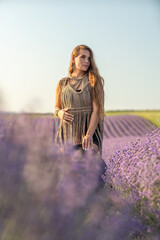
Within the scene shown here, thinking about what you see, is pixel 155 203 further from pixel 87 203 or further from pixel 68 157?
pixel 68 157

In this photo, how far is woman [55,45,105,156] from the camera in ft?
10.2

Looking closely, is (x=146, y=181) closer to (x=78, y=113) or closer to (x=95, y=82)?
(x=78, y=113)

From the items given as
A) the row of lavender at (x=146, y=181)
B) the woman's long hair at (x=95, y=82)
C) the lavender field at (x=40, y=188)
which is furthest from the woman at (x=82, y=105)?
the lavender field at (x=40, y=188)

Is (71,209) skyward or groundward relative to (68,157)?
groundward

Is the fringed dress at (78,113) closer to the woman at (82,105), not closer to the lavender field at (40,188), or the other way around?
the woman at (82,105)

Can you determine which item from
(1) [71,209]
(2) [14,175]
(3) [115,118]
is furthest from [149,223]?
(3) [115,118]

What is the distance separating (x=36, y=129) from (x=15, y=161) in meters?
0.19

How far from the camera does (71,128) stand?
3168 mm

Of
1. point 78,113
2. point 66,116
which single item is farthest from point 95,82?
point 66,116

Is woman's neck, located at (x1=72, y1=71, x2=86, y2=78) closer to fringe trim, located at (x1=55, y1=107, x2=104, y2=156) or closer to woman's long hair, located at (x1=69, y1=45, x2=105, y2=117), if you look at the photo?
woman's long hair, located at (x1=69, y1=45, x2=105, y2=117)

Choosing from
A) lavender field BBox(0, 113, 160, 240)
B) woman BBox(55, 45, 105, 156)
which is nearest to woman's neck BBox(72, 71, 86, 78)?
woman BBox(55, 45, 105, 156)

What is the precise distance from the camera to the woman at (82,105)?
123 inches

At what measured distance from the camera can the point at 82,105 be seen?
10.4 feet

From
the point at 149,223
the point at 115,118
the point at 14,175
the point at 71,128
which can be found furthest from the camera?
the point at 115,118
